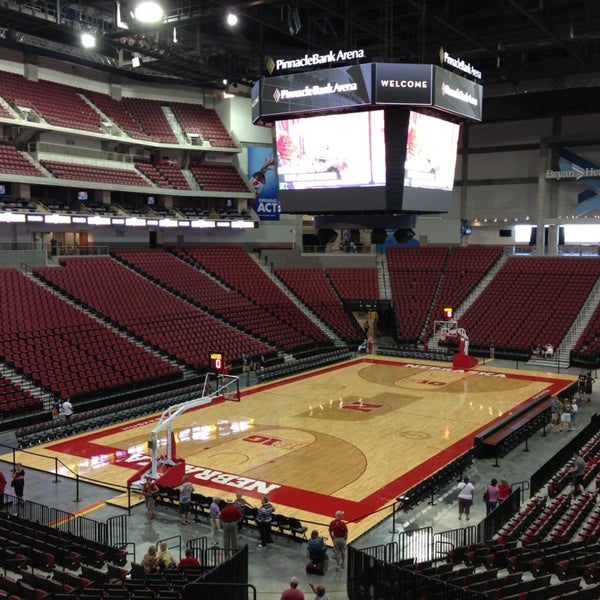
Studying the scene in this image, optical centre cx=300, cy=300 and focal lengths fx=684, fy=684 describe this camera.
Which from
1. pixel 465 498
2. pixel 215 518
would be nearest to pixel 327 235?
pixel 465 498

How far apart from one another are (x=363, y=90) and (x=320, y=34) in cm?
1751

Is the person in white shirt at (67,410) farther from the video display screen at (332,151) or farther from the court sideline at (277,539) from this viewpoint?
the video display screen at (332,151)

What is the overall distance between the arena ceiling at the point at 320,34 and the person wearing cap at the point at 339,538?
739 inches

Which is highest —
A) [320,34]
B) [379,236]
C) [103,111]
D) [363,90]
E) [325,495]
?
[320,34]

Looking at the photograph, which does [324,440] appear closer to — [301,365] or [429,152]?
[429,152]

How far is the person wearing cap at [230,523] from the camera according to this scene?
14.0 meters

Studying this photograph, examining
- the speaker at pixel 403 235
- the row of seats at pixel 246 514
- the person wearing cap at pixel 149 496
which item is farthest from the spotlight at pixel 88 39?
the person wearing cap at pixel 149 496

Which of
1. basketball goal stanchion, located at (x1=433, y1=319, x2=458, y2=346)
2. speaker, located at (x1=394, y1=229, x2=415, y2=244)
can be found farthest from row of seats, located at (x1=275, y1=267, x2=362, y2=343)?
speaker, located at (x1=394, y1=229, x2=415, y2=244)

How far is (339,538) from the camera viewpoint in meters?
14.0

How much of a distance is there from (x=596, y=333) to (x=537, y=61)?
18.1 meters

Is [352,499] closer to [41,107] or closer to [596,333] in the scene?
[596,333]

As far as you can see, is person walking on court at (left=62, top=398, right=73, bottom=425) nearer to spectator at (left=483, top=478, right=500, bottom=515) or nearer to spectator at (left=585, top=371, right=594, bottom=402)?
spectator at (left=483, top=478, right=500, bottom=515)

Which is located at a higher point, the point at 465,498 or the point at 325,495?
the point at 465,498

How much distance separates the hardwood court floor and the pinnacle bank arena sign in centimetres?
1090
